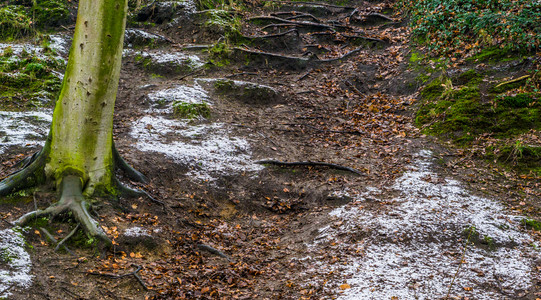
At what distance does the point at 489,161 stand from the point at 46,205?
8159 mm

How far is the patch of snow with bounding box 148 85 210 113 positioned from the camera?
31.6 feet

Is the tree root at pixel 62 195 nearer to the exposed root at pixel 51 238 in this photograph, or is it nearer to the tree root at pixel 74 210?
the tree root at pixel 74 210

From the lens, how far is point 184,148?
314 inches

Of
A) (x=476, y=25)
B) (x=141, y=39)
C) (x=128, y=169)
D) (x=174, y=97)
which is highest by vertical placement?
(x=476, y=25)

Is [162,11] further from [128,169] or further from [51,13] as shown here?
[128,169]

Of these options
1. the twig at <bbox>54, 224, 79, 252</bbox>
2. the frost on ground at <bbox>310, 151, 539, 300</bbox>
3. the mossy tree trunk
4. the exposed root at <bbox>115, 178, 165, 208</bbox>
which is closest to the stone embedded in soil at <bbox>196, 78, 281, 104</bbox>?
the frost on ground at <bbox>310, 151, 539, 300</bbox>

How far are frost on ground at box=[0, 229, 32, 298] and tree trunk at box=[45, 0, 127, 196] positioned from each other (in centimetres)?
105

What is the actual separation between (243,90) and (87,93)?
6.21m

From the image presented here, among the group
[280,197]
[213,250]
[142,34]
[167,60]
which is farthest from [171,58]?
[213,250]

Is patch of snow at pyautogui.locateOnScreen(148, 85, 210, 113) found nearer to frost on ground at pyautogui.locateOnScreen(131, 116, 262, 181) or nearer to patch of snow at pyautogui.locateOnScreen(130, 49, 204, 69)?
frost on ground at pyautogui.locateOnScreen(131, 116, 262, 181)

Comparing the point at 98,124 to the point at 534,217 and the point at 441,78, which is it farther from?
the point at 441,78

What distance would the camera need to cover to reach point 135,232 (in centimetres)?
516

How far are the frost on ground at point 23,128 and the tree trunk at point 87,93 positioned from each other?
2.16 meters

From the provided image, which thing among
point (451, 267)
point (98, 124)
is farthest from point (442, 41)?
point (98, 124)
